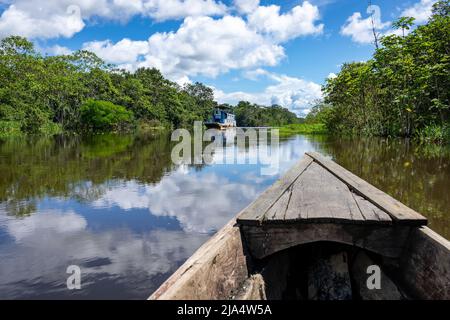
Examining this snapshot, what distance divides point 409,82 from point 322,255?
60.0 ft

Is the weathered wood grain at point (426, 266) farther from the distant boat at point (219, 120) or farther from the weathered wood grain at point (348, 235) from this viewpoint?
the distant boat at point (219, 120)

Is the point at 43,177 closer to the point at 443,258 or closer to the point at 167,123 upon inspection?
the point at 443,258

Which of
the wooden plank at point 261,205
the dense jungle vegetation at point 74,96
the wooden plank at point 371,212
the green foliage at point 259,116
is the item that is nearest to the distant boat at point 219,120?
the dense jungle vegetation at point 74,96

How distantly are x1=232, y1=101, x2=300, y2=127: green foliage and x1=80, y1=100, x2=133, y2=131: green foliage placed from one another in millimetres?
46183

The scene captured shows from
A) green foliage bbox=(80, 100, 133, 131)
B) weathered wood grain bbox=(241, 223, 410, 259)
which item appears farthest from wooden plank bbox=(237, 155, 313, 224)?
green foliage bbox=(80, 100, 133, 131)

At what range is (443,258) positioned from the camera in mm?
1880

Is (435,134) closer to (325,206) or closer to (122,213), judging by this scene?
(122,213)

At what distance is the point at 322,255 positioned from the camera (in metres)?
2.62

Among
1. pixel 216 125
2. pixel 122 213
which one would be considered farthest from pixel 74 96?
pixel 122 213

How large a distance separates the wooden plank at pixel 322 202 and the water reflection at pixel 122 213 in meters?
1.27

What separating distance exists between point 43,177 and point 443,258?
7.87m

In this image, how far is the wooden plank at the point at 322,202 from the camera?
2.26m

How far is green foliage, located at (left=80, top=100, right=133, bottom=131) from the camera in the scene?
34844 mm
